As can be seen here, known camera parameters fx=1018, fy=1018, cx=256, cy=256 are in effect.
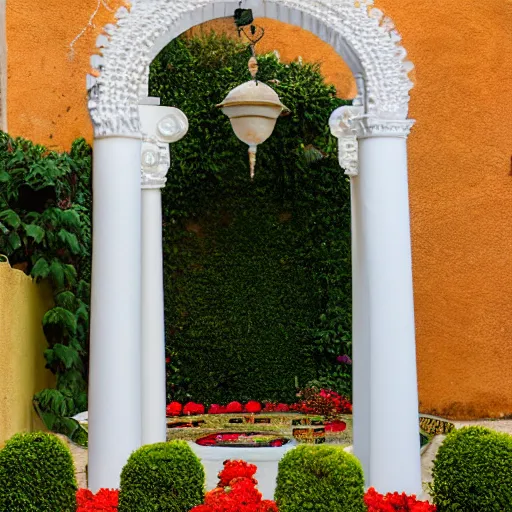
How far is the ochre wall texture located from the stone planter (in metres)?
3.63

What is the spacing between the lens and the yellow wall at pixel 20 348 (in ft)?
26.6

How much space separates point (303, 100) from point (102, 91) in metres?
4.83

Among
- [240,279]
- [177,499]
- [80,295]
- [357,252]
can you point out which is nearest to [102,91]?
[357,252]

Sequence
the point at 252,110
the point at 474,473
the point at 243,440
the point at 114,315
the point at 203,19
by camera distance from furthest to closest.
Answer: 1. the point at 243,440
2. the point at 252,110
3. the point at 203,19
4. the point at 114,315
5. the point at 474,473

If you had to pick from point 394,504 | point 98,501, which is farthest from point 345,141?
point 98,501

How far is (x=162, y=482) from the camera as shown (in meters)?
4.93

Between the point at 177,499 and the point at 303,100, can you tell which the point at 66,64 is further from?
the point at 177,499

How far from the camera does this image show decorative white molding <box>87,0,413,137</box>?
19.4ft

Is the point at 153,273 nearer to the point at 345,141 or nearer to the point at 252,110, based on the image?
the point at 252,110

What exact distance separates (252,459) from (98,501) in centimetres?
219

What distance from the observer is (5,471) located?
5.05m

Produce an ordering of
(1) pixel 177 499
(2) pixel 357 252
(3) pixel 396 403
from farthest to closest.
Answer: (2) pixel 357 252 < (3) pixel 396 403 < (1) pixel 177 499

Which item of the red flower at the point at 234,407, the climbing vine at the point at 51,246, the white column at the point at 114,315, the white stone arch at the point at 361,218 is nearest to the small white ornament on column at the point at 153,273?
the white stone arch at the point at 361,218

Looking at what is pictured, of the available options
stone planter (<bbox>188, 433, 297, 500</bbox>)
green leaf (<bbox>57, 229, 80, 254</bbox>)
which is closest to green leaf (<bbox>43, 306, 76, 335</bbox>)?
green leaf (<bbox>57, 229, 80, 254</bbox>)
